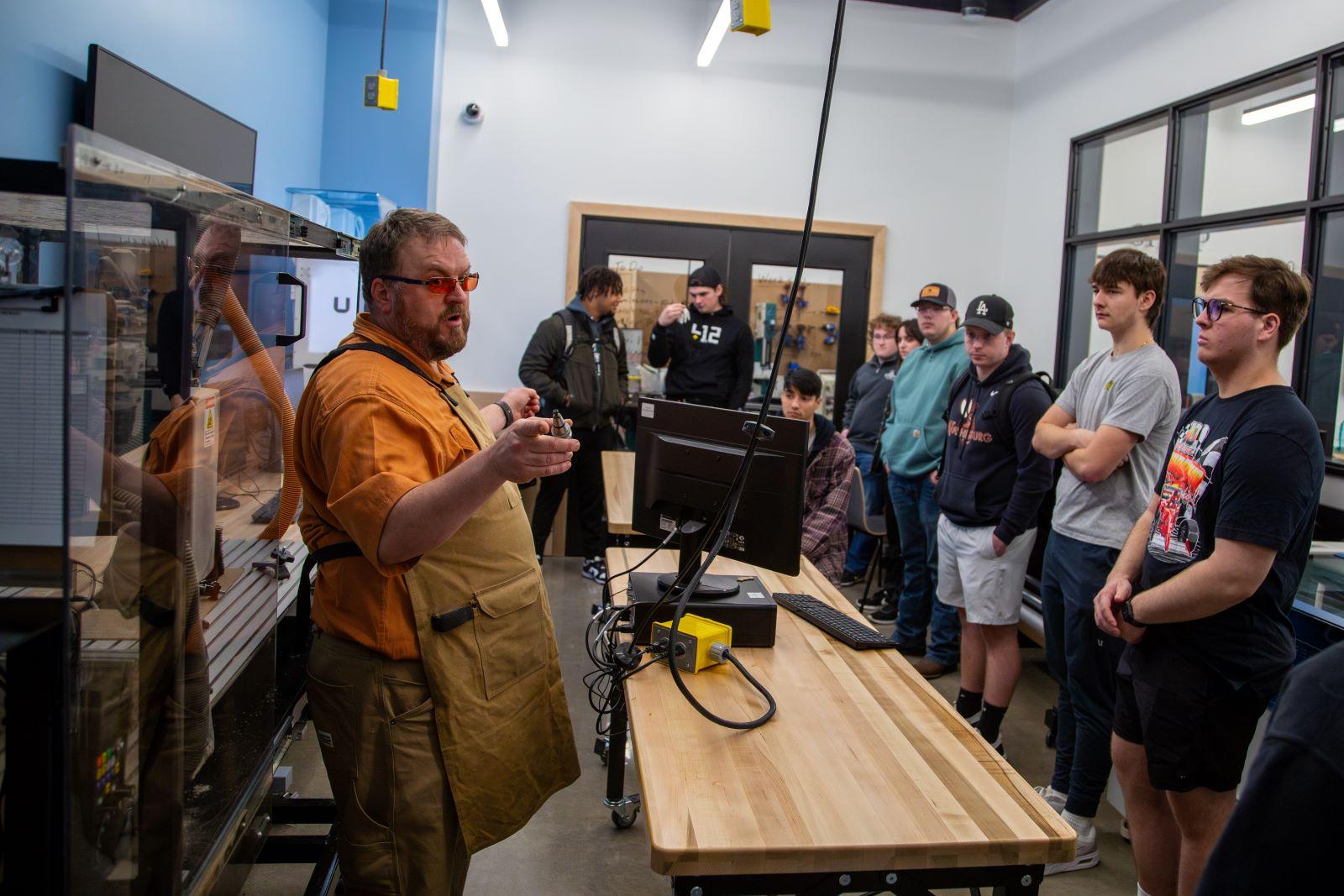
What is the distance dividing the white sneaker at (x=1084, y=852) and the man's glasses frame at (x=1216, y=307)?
1.43m

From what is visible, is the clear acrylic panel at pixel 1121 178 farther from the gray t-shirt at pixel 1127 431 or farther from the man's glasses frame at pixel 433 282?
the man's glasses frame at pixel 433 282

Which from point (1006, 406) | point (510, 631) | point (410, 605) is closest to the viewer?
point (410, 605)

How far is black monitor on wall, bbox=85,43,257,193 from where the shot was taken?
286 cm

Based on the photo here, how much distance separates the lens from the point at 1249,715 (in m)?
1.87

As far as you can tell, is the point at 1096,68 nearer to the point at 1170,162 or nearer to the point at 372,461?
the point at 1170,162

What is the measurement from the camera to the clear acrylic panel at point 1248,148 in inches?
158

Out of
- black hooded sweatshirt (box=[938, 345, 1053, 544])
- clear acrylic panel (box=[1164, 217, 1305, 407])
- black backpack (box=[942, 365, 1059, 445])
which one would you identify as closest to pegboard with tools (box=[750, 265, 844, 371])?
clear acrylic panel (box=[1164, 217, 1305, 407])

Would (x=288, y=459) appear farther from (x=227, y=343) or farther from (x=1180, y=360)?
(x=1180, y=360)

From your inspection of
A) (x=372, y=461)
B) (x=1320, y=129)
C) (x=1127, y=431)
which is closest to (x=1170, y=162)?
(x=1320, y=129)

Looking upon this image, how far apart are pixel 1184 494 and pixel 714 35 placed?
163 inches

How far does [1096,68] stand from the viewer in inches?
212

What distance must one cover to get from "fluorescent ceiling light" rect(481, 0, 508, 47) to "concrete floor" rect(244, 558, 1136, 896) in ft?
12.1

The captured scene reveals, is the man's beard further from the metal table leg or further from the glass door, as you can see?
the glass door

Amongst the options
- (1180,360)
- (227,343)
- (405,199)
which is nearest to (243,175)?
(405,199)
